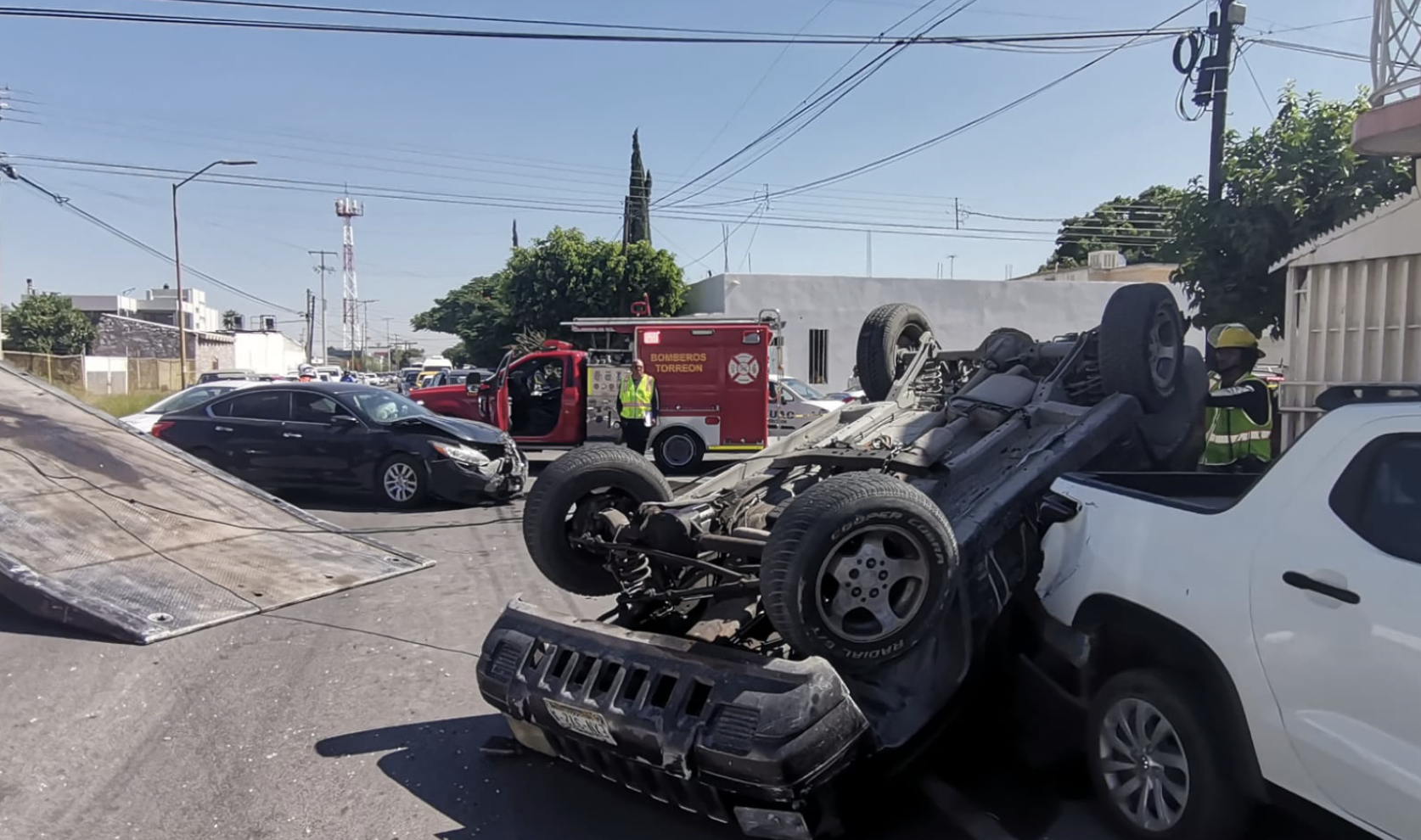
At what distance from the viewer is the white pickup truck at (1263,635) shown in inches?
105

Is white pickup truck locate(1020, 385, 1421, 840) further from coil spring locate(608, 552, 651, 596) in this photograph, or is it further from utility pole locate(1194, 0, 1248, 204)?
utility pole locate(1194, 0, 1248, 204)

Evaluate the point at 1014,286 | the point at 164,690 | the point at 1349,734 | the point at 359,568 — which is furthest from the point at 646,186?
the point at 1349,734

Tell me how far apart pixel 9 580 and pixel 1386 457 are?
724 centimetres

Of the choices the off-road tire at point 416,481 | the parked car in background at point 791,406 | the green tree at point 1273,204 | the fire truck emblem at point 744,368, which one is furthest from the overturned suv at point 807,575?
the parked car in background at point 791,406

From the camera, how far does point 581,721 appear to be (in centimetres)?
373

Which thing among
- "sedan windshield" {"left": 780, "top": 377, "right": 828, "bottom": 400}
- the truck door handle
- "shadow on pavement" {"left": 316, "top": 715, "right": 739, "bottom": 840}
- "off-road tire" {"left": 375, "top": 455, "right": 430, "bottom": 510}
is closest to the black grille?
"shadow on pavement" {"left": 316, "top": 715, "right": 739, "bottom": 840}

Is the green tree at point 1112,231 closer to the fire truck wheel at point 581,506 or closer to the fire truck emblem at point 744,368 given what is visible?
the fire truck emblem at point 744,368

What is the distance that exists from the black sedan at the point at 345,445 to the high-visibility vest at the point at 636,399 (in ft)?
11.0

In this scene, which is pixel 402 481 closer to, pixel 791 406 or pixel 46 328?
pixel 791 406

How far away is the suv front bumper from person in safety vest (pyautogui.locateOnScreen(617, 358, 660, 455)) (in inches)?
441

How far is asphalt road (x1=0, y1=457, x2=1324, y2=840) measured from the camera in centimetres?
384

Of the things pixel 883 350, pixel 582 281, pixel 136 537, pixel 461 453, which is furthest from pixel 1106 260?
pixel 136 537

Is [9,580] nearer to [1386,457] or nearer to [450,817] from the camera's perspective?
[450,817]

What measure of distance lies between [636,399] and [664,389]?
3.43 ft
